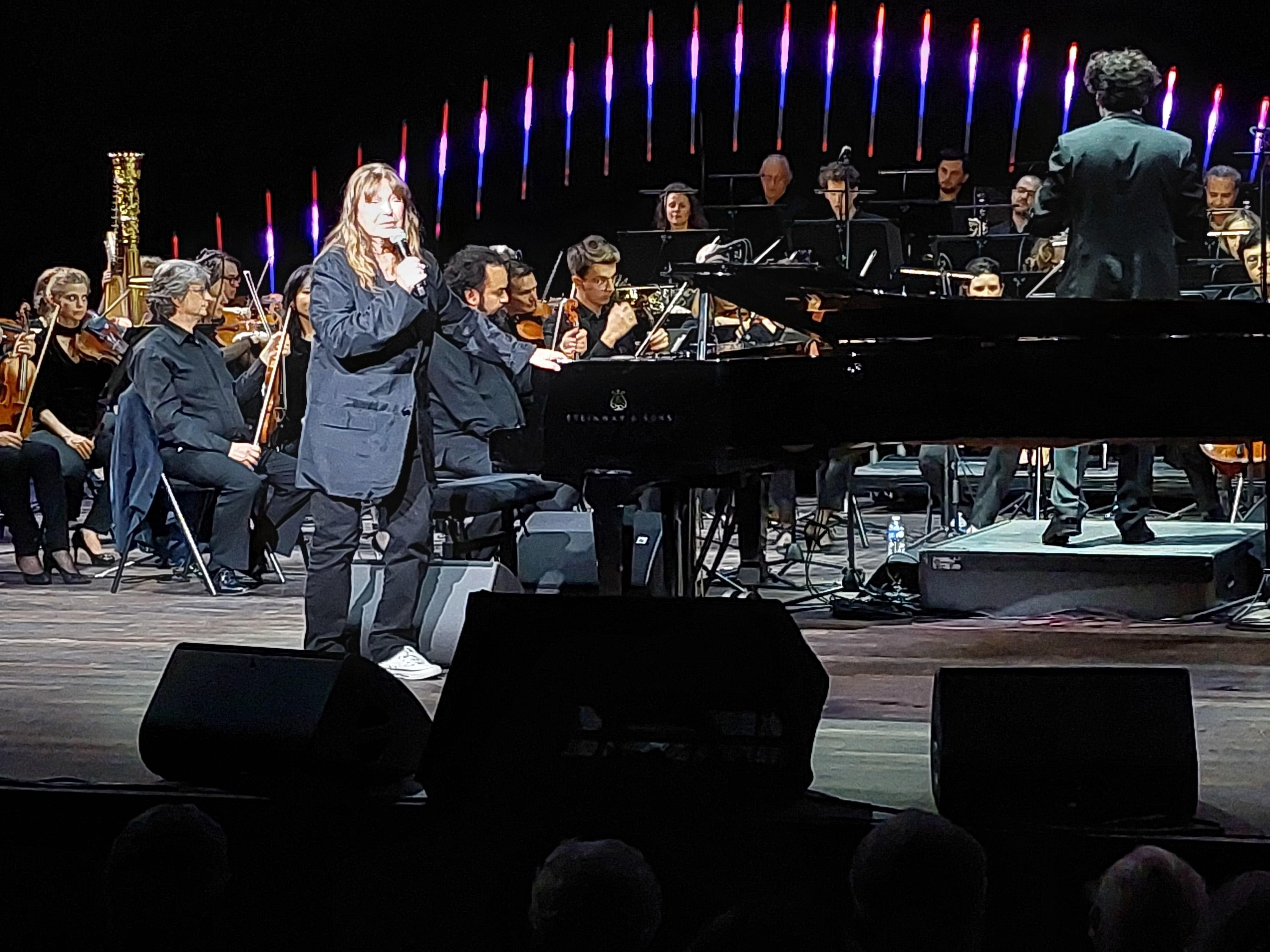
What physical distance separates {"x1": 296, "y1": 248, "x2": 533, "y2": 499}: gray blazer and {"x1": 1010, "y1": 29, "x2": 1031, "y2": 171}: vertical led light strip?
21.4ft

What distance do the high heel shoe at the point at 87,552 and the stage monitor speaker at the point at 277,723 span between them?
15.8 feet

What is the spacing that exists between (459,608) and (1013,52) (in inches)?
288

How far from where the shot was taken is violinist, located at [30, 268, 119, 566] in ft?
23.3

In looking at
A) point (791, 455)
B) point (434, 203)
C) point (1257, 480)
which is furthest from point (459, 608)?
point (434, 203)

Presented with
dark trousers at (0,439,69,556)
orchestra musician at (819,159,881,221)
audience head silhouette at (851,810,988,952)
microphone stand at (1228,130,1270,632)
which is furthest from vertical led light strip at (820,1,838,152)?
audience head silhouette at (851,810,988,952)

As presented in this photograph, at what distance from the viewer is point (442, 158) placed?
10.8 metres

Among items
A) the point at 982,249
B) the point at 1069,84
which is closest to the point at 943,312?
the point at 982,249

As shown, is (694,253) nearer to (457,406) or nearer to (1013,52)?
(457,406)

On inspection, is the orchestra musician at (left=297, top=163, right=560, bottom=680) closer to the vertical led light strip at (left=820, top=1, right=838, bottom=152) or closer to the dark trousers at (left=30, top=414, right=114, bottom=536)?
the dark trousers at (left=30, top=414, right=114, bottom=536)

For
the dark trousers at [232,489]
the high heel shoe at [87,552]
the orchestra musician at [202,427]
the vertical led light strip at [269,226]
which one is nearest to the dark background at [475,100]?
the vertical led light strip at [269,226]

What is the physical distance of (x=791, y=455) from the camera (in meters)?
4.35

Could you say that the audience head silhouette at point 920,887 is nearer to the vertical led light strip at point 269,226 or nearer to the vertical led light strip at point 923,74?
the vertical led light strip at point 269,226

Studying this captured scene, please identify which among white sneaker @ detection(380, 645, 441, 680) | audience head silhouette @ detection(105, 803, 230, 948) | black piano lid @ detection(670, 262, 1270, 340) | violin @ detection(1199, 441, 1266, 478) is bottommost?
white sneaker @ detection(380, 645, 441, 680)

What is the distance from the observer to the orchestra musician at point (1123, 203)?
5742mm
